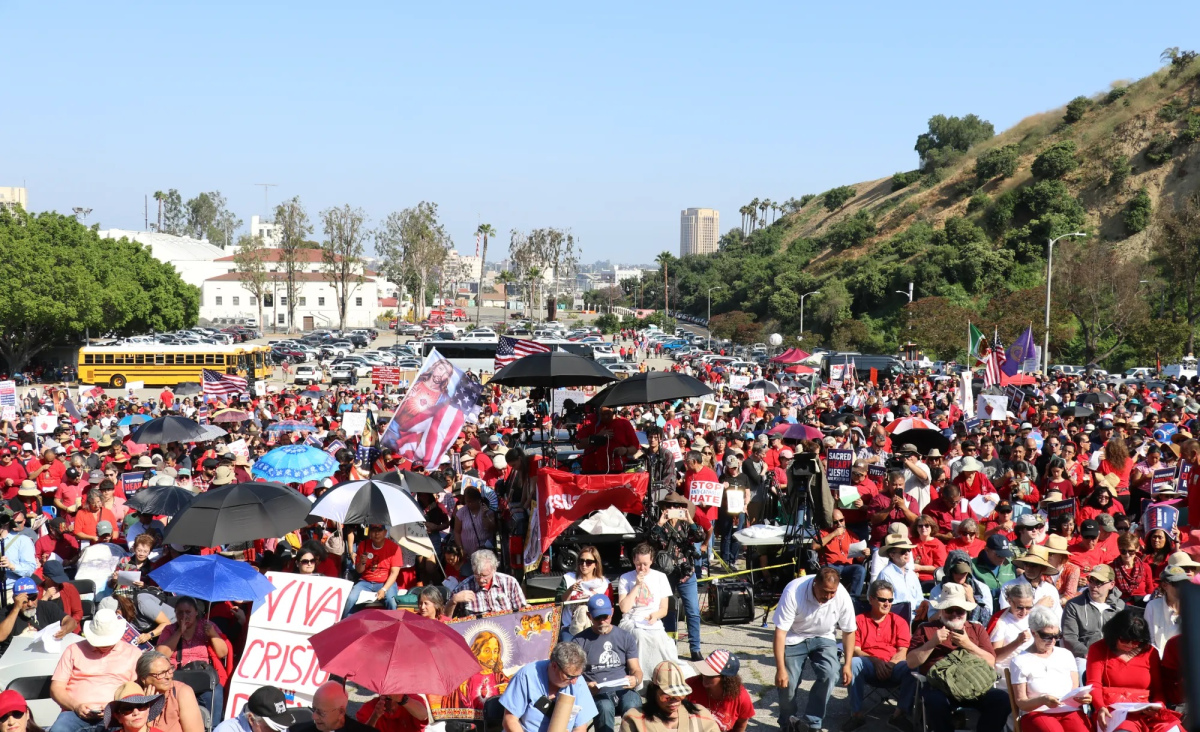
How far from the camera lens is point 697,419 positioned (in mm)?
21391

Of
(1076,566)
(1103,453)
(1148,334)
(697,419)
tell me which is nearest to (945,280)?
(1148,334)

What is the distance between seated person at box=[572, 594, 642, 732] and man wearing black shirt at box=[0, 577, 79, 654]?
12.6 feet

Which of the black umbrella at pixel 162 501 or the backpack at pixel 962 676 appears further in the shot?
the black umbrella at pixel 162 501

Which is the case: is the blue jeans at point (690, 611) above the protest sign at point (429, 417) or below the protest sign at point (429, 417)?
below

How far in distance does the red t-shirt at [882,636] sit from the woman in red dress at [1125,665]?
5.20ft

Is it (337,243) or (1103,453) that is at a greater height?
(337,243)

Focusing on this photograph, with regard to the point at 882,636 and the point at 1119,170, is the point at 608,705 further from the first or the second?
the point at 1119,170

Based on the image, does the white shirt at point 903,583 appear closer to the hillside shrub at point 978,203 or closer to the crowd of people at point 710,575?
the crowd of people at point 710,575

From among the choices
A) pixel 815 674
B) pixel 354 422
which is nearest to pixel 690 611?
pixel 815 674

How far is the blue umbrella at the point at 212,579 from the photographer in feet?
23.2

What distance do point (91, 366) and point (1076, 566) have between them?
49.5 meters

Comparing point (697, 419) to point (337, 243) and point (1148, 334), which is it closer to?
point (1148, 334)

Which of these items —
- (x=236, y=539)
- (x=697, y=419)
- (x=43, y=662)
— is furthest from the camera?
(x=697, y=419)

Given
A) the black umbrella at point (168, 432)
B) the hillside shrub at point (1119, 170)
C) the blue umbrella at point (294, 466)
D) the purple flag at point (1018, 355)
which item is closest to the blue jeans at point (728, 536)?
the blue umbrella at point (294, 466)
